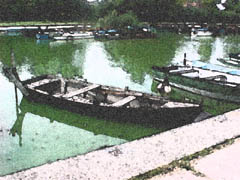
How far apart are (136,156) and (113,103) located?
9725 mm

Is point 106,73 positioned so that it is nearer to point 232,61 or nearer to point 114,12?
point 232,61

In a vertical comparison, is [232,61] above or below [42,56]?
above

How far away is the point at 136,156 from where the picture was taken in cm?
431

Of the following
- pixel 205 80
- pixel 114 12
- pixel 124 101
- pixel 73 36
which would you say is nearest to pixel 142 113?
pixel 124 101

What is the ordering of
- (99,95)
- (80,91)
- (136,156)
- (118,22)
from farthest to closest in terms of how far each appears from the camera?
(118,22), (99,95), (80,91), (136,156)

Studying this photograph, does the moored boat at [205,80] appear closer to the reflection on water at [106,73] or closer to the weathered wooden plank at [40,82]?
the reflection on water at [106,73]

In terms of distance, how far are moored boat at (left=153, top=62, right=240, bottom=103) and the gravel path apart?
1224 centimetres

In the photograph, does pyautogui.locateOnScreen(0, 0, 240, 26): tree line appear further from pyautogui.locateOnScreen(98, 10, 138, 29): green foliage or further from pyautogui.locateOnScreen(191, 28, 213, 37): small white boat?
pyautogui.locateOnScreen(191, 28, 213, 37): small white boat

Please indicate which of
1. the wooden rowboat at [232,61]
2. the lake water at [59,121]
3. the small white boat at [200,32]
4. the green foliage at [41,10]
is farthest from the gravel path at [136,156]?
the green foliage at [41,10]

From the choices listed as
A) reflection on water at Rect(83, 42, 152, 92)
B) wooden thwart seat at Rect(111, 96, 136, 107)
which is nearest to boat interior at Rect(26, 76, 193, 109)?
wooden thwart seat at Rect(111, 96, 136, 107)

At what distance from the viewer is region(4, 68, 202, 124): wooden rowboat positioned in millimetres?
12766

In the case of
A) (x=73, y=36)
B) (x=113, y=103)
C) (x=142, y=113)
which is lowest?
(x=142, y=113)

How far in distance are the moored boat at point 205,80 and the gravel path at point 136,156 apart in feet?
40.2

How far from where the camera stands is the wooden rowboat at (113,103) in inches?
503
